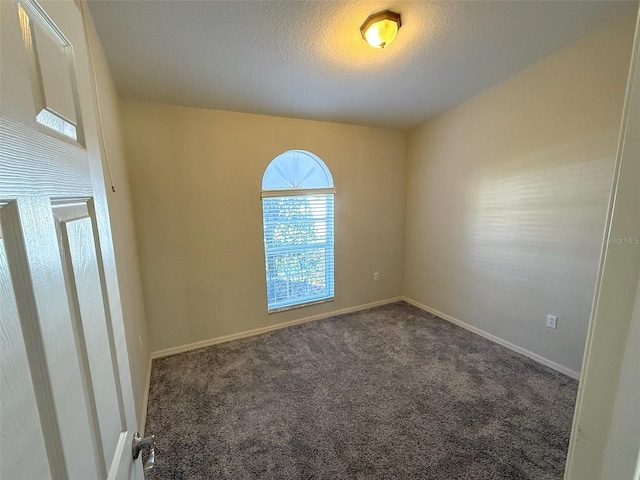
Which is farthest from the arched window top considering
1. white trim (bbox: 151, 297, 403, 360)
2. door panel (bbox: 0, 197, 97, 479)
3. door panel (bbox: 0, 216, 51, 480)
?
door panel (bbox: 0, 216, 51, 480)

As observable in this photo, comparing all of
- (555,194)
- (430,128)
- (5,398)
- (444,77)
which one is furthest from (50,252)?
(430,128)

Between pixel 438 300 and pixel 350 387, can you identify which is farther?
pixel 438 300

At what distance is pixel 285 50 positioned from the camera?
1915 mm

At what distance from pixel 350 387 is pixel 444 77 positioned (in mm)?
2732

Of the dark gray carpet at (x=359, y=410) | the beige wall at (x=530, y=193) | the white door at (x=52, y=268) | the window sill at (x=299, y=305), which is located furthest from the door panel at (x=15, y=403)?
the beige wall at (x=530, y=193)

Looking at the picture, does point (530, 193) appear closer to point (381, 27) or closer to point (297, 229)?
point (381, 27)

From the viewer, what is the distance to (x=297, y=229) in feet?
10.4

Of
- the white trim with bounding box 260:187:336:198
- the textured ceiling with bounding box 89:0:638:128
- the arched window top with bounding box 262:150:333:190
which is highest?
the textured ceiling with bounding box 89:0:638:128

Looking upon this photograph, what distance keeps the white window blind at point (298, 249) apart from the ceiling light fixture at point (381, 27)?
1670 mm

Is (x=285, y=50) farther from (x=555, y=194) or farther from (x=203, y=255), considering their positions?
(x=555, y=194)

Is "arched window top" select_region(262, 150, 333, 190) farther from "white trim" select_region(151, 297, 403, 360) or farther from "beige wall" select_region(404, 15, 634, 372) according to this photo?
"white trim" select_region(151, 297, 403, 360)

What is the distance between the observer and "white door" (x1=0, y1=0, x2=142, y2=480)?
319 millimetres

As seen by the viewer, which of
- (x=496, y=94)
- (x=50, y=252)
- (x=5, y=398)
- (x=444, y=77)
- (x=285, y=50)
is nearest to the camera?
(x=5, y=398)

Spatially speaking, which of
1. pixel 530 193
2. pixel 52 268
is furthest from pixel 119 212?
pixel 530 193
